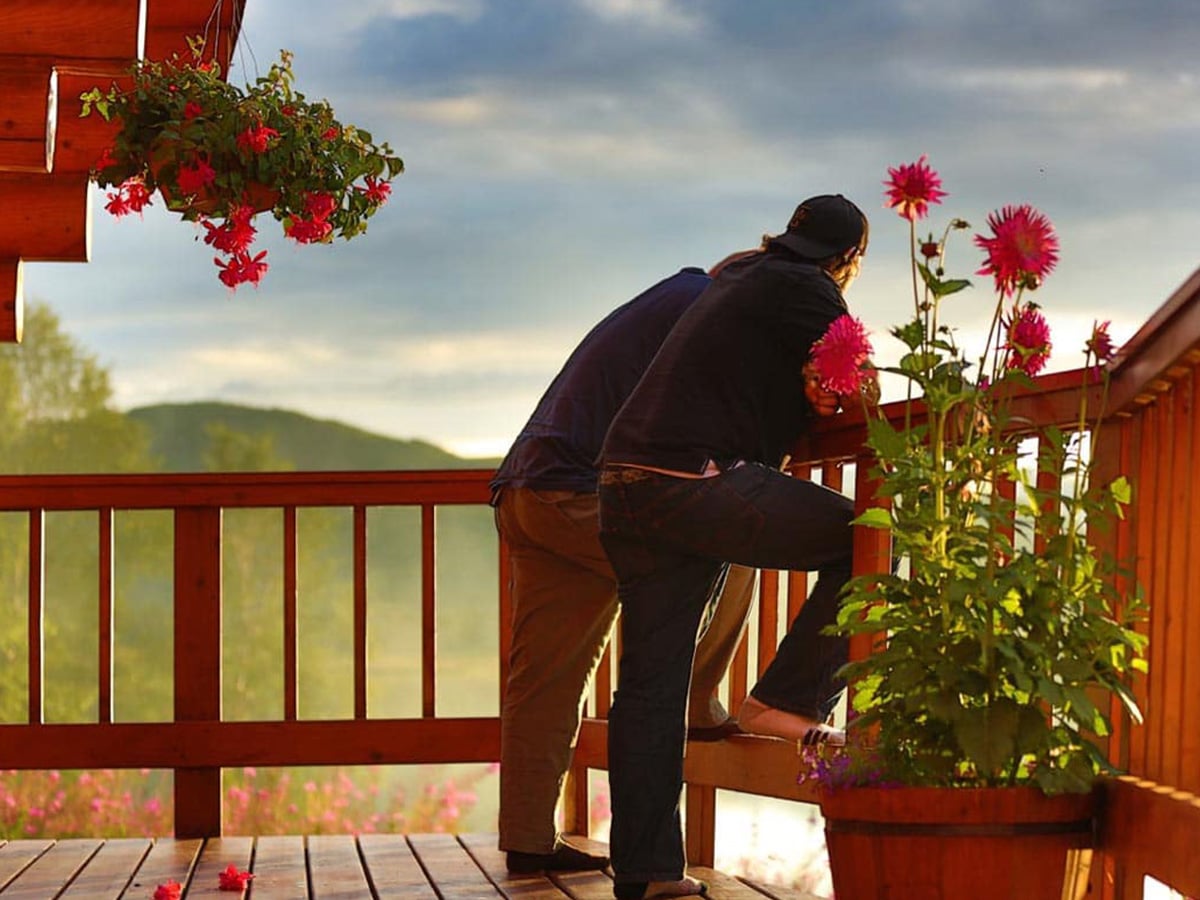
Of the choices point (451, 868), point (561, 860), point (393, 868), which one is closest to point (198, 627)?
point (393, 868)

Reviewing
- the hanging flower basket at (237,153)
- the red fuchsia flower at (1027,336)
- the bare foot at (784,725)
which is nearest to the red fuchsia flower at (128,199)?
the hanging flower basket at (237,153)

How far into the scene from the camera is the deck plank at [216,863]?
3.51 meters

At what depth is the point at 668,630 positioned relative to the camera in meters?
2.96

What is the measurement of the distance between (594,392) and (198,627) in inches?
66.5

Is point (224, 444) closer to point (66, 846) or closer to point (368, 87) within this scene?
point (368, 87)

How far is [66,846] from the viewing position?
419 cm

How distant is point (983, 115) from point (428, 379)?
12.6 feet

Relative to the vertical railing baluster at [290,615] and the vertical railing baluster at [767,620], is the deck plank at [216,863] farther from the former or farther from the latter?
the vertical railing baluster at [767,620]

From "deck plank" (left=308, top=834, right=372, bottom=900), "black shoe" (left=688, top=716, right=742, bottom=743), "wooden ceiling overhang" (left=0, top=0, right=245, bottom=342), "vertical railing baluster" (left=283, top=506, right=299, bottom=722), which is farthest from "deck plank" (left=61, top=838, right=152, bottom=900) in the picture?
"wooden ceiling overhang" (left=0, top=0, right=245, bottom=342)

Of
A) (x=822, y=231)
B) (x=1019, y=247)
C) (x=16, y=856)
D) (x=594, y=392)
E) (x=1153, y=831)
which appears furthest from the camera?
(x=16, y=856)

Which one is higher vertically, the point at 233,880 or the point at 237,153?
the point at 237,153

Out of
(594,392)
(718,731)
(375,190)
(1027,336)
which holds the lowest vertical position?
(718,731)

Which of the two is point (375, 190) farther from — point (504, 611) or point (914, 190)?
point (914, 190)

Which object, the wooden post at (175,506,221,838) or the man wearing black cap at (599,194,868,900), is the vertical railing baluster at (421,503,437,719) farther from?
the man wearing black cap at (599,194,868,900)
